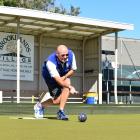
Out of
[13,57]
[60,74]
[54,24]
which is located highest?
[54,24]

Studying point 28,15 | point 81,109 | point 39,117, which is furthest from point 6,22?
point 39,117

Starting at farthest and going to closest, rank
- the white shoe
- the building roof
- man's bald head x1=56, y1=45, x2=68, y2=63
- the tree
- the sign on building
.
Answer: the tree
the sign on building
the building roof
the white shoe
man's bald head x1=56, y1=45, x2=68, y2=63

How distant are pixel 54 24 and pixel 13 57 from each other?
270 cm

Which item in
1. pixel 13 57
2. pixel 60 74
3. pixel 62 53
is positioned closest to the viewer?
pixel 62 53

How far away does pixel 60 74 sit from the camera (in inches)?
321

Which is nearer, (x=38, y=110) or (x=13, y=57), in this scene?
A: (x=38, y=110)

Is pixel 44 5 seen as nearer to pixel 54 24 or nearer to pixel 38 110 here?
pixel 54 24

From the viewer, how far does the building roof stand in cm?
1869

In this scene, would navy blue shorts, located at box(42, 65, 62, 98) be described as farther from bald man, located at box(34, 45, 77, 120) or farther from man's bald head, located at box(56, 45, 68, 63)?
man's bald head, located at box(56, 45, 68, 63)

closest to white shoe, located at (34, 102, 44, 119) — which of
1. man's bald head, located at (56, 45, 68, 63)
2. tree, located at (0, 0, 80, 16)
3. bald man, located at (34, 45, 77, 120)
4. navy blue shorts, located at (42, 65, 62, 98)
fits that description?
bald man, located at (34, 45, 77, 120)

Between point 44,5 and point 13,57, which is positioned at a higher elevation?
point 44,5

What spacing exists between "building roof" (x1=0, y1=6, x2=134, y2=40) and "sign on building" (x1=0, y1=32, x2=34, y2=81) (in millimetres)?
413

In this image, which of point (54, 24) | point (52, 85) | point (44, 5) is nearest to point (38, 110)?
point (52, 85)

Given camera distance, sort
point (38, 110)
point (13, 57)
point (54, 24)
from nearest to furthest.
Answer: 1. point (38, 110)
2. point (54, 24)
3. point (13, 57)
